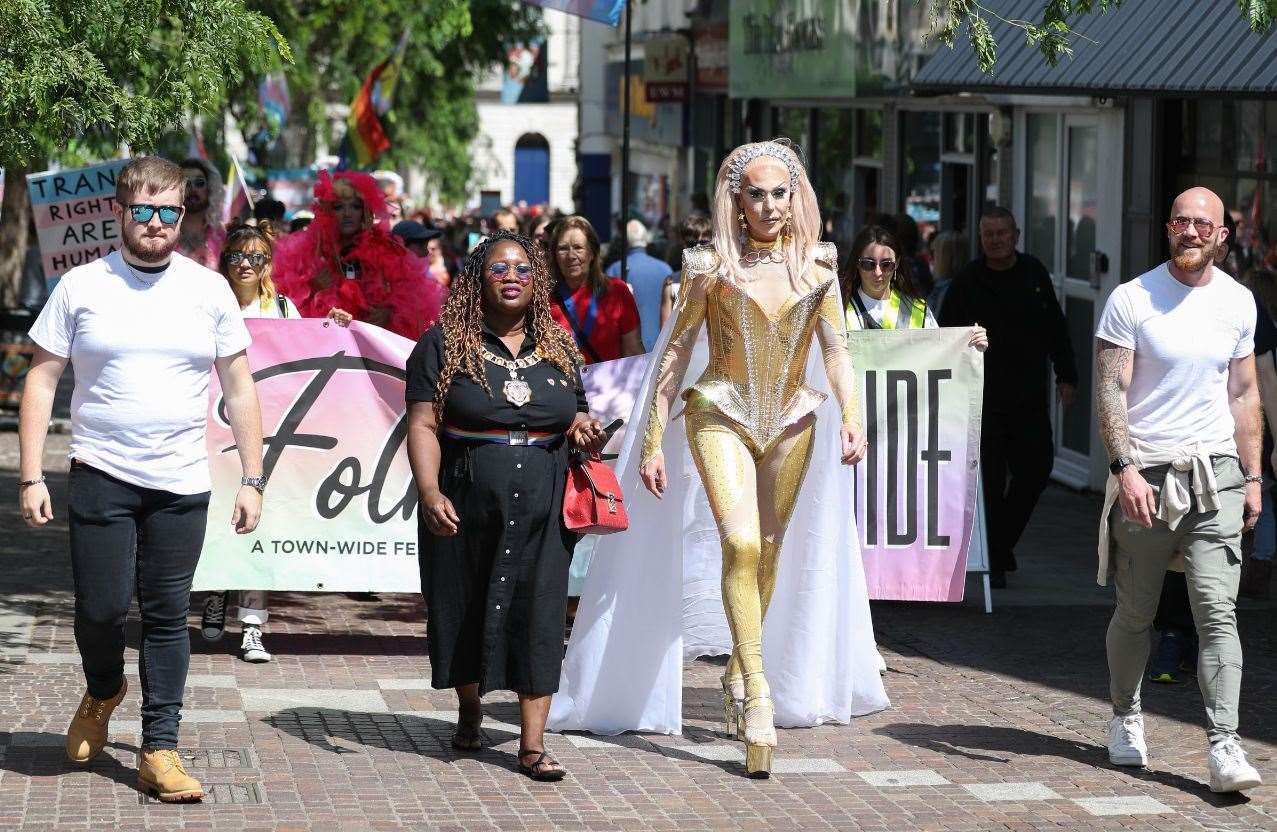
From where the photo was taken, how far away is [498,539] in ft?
22.0

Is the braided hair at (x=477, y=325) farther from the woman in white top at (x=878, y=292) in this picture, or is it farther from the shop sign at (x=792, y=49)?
the shop sign at (x=792, y=49)

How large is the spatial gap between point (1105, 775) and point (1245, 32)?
4705 mm

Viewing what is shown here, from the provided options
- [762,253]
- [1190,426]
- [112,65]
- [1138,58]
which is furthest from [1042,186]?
[1190,426]

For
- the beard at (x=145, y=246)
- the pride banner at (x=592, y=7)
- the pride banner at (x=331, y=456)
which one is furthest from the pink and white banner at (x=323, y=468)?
the pride banner at (x=592, y=7)

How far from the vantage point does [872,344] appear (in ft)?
31.1

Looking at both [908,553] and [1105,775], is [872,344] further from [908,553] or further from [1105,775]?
[1105,775]

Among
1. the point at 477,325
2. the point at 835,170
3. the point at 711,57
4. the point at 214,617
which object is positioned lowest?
the point at 214,617

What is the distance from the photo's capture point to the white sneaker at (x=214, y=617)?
880 cm

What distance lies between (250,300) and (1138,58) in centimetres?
484

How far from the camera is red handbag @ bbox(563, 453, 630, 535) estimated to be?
6.71 meters

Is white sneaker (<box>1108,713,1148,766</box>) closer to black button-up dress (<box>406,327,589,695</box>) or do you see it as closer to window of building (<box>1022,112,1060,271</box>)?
black button-up dress (<box>406,327,589,695</box>)

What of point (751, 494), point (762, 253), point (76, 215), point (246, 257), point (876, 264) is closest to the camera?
point (751, 494)

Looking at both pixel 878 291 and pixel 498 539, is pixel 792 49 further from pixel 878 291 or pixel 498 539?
pixel 498 539

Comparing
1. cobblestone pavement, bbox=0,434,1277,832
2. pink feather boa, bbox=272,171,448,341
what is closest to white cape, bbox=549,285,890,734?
cobblestone pavement, bbox=0,434,1277,832
